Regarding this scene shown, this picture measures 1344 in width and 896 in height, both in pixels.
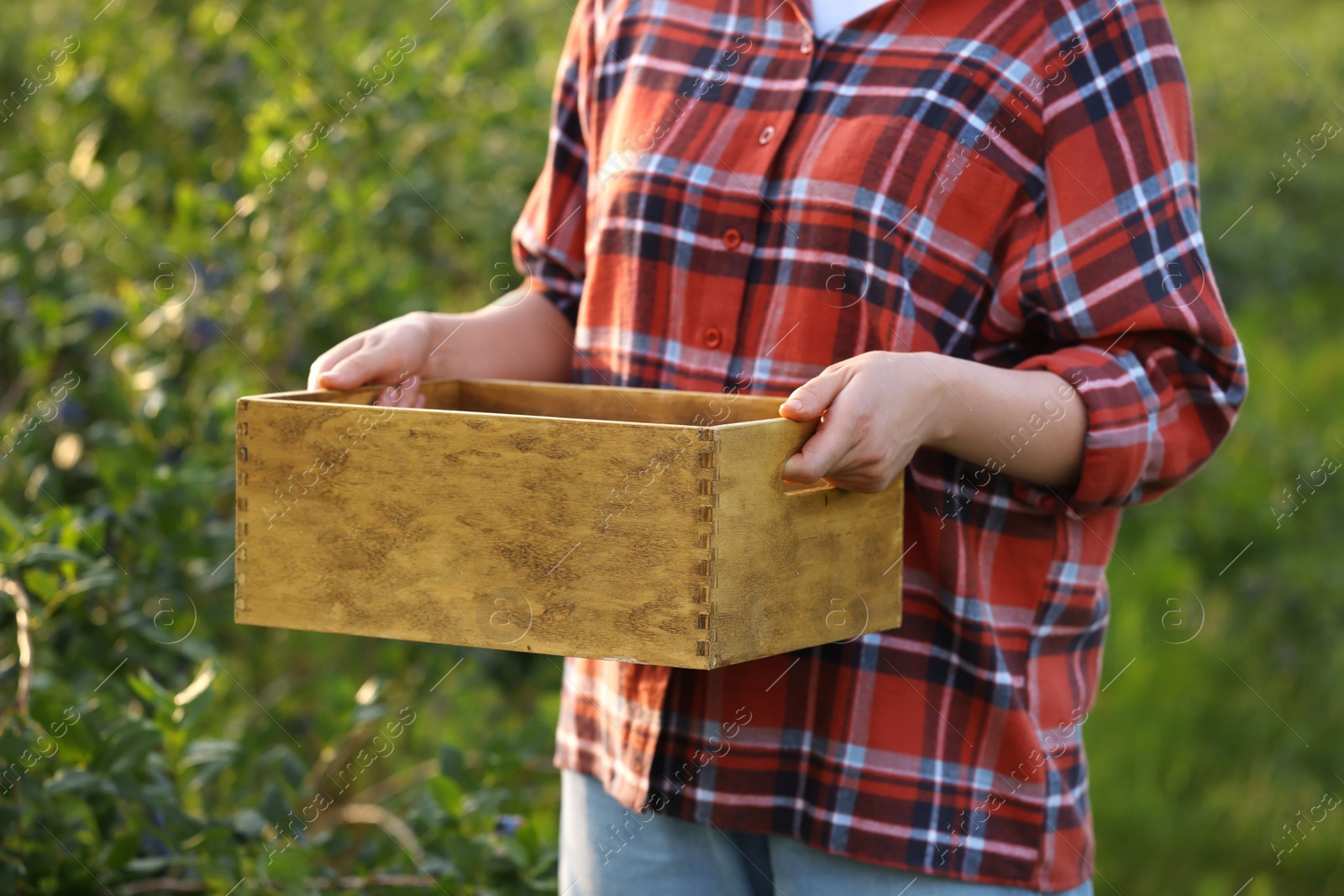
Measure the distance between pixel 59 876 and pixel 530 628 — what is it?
2.88 feet

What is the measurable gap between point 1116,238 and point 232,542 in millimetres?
1297

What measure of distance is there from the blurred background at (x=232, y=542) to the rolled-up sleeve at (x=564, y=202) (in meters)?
0.63

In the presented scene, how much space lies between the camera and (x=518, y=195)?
2.92 m

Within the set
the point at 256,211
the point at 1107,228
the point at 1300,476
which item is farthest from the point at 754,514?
the point at 1300,476

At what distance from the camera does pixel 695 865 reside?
1217 millimetres

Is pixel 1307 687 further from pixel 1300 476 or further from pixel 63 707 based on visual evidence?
pixel 63 707

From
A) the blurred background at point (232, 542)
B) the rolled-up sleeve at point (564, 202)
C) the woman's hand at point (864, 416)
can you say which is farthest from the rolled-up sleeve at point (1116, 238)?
the blurred background at point (232, 542)

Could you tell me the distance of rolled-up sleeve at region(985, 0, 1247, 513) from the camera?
1095 mm

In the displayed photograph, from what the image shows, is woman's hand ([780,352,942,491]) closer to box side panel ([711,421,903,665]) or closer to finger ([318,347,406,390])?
box side panel ([711,421,903,665])

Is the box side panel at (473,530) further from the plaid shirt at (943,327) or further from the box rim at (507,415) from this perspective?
the plaid shirt at (943,327)

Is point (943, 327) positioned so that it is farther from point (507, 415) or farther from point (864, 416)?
point (507, 415)

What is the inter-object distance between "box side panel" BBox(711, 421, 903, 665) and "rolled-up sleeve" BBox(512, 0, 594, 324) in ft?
1.59

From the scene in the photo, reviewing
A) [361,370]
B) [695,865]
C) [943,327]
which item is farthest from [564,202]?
[695,865]

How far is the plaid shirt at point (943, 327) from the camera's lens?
1.10 meters
